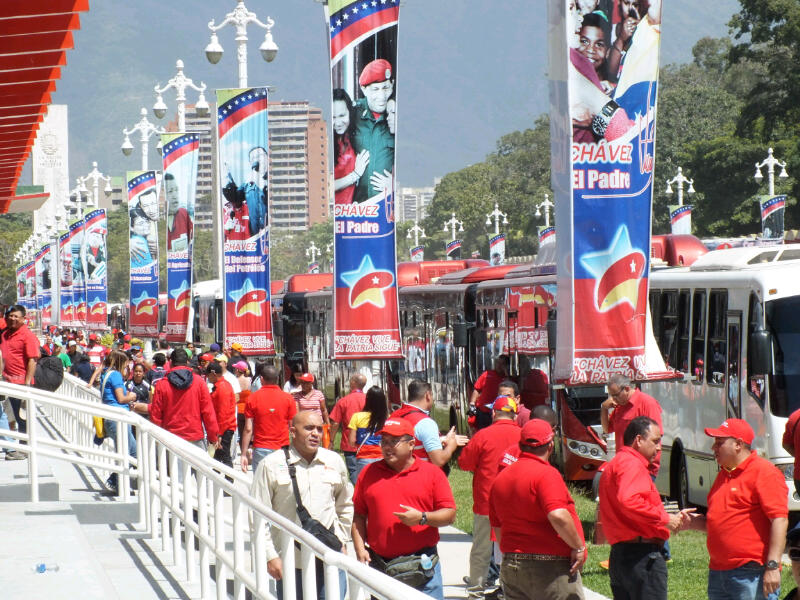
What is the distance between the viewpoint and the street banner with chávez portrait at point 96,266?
49625 millimetres

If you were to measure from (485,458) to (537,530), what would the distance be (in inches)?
112

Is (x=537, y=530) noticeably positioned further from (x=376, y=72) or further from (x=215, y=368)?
(x=376, y=72)

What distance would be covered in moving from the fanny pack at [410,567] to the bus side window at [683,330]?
32.2ft

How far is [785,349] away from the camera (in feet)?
51.3

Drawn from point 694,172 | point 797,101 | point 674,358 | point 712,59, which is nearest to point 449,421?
point 674,358

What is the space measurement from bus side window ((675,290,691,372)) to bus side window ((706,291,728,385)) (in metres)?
0.64

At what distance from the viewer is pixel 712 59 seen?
122m

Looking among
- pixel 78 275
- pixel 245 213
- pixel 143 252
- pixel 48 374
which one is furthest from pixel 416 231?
pixel 48 374

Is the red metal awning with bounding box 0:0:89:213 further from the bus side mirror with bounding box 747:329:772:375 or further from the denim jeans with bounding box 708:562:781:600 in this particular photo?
the bus side mirror with bounding box 747:329:772:375

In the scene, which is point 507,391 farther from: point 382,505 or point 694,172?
point 694,172

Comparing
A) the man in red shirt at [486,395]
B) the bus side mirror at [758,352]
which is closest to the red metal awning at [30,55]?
the man in red shirt at [486,395]

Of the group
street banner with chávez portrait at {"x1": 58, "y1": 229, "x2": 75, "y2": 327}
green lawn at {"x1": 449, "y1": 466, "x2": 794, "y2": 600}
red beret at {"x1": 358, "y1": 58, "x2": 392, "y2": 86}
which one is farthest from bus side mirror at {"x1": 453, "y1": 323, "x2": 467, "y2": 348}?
street banner with chávez portrait at {"x1": 58, "y1": 229, "x2": 75, "y2": 327}

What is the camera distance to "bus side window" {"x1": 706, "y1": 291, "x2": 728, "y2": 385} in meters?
16.7

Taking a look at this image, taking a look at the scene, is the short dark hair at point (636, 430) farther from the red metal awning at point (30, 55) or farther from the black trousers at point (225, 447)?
the black trousers at point (225, 447)
